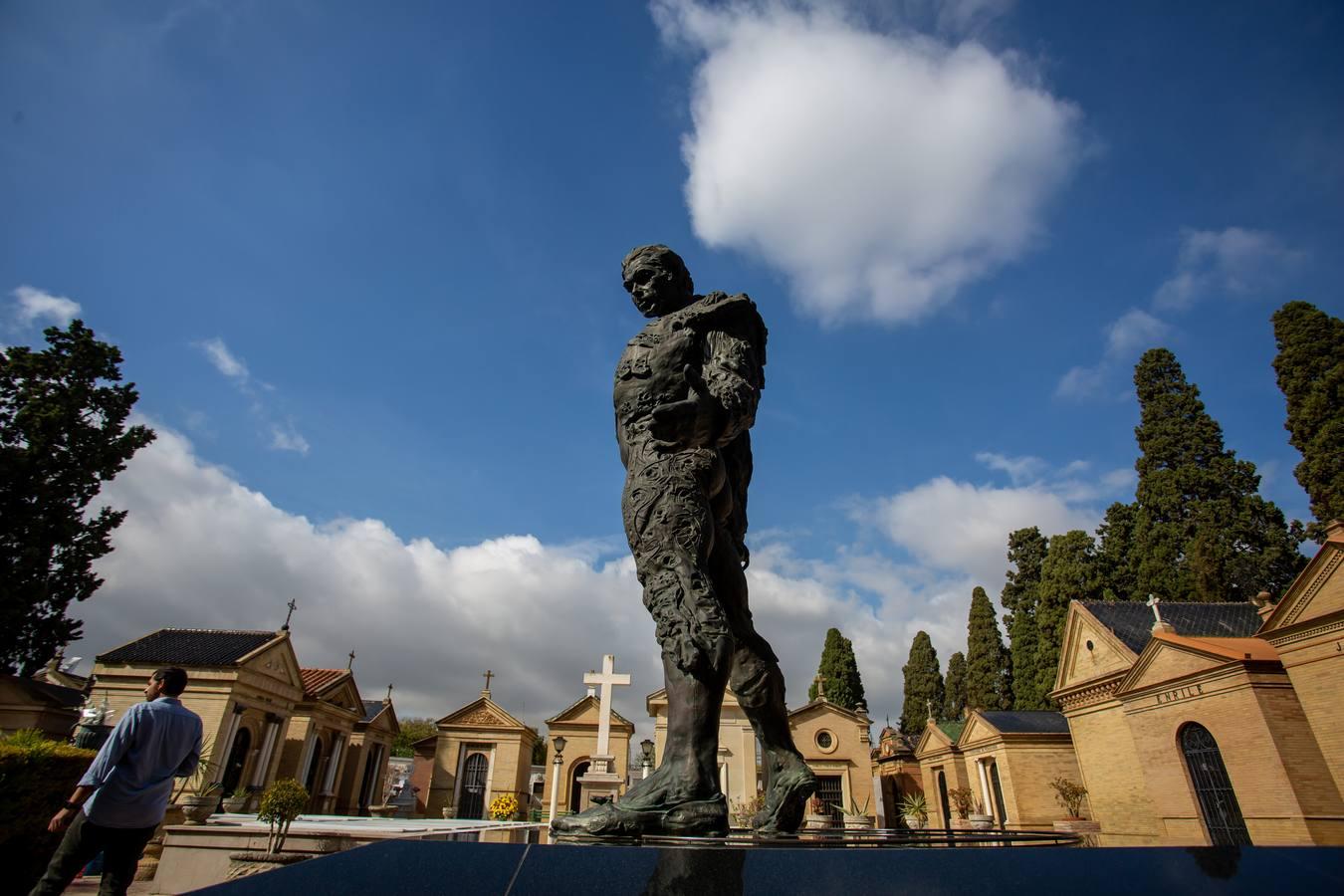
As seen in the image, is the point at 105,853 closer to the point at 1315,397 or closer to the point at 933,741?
the point at 1315,397

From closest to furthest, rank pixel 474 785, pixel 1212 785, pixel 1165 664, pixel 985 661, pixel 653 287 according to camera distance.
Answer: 1. pixel 653 287
2. pixel 1212 785
3. pixel 1165 664
4. pixel 474 785
5. pixel 985 661

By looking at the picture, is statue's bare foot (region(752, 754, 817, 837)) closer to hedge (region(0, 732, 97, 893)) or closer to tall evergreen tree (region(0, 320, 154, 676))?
hedge (region(0, 732, 97, 893))

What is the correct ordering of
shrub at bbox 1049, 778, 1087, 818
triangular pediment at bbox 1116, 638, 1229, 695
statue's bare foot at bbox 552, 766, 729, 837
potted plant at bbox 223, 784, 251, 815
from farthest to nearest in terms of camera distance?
shrub at bbox 1049, 778, 1087, 818 → potted plant at bbox 223, 784, 251, 815 → triangular pediment at bbox 1116, 638, 1229, 695 → statue's bare foot at bbox 552, 766, 729, 837

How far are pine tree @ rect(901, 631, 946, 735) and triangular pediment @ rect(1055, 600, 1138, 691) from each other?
20.5 metres

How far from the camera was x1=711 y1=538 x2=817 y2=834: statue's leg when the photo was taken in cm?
267

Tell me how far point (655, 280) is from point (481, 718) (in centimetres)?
3432

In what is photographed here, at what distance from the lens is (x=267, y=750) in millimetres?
25500

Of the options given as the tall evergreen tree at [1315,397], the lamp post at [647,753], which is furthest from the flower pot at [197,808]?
the tall evergreen tree at [1315,397]

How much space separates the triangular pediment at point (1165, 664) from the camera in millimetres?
18422

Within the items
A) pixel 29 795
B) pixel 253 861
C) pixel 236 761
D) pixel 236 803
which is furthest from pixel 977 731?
pixel 29 795

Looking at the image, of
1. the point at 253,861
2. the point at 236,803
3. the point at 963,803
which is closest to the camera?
the point at 253,861

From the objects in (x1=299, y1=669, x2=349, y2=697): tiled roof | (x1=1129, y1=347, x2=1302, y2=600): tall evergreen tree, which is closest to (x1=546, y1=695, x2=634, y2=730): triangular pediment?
(x1=299, y1=669, x2=349, y2=697): tiled roof

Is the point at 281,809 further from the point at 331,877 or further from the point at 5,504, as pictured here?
the point at 5,504

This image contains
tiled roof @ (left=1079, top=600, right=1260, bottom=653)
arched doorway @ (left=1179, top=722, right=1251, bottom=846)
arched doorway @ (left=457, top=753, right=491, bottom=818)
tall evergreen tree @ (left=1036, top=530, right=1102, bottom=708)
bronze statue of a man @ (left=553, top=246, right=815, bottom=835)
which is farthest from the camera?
tall evergreen tree @ (left=1036, top=530, right=1102, bottom=708)
